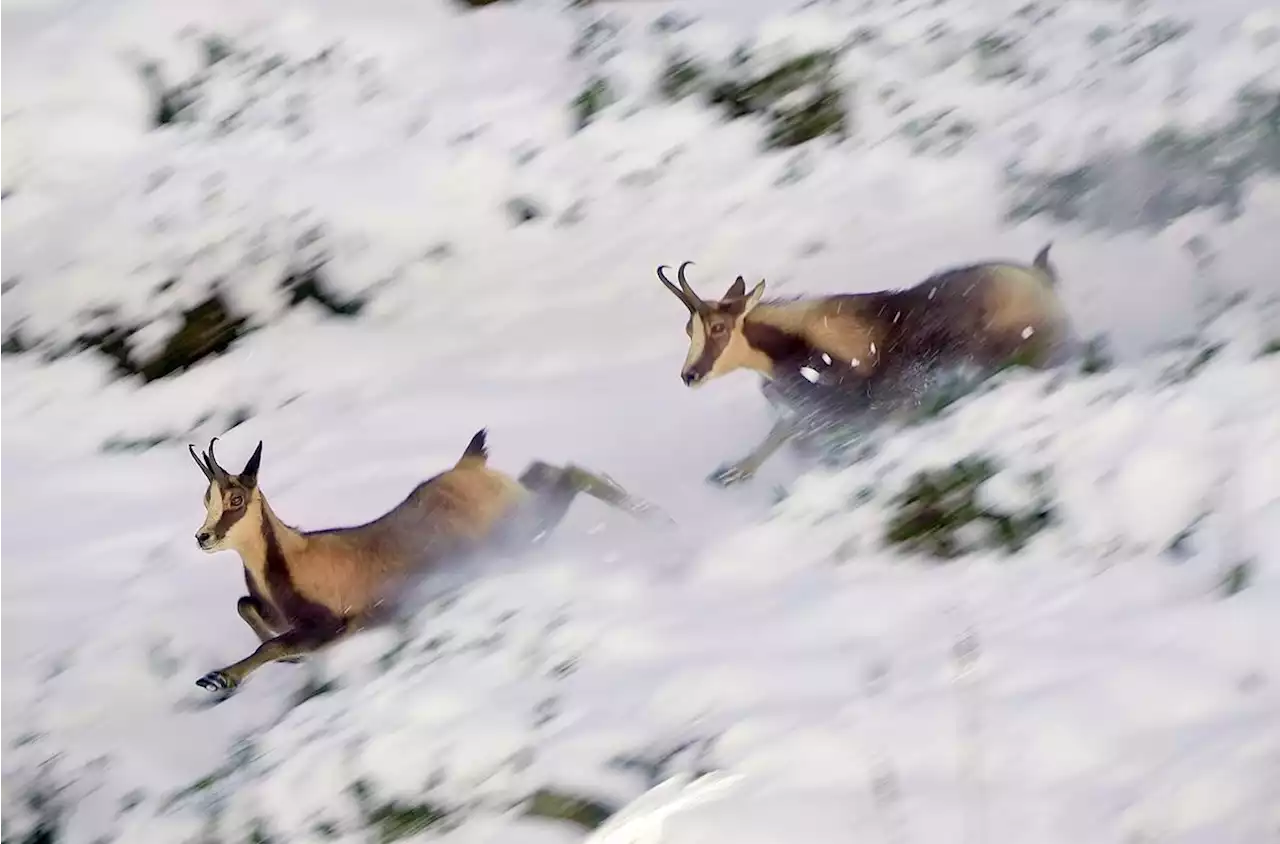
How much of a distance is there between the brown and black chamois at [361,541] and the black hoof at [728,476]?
5 cm

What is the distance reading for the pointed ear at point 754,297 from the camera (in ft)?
2.88

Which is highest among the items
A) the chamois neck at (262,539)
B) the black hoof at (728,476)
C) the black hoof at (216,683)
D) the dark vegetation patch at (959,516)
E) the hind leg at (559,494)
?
the chamois neck at (262,539)

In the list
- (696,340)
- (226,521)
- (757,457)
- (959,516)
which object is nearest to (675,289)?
(696,340)

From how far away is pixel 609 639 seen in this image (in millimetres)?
777

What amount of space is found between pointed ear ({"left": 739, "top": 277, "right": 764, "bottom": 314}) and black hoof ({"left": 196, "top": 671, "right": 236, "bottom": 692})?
1.54 ft

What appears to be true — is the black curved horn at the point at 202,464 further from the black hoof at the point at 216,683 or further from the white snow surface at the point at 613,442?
the black hoof at the point at 216,683

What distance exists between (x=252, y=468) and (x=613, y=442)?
28 cm

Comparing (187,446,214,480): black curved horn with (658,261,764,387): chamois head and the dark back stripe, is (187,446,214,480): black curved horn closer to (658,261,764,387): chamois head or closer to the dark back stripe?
the dark back stripe

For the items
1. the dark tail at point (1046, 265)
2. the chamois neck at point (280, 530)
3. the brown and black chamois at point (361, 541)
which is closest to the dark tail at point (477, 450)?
the brown and black chamois at point (361, 541)

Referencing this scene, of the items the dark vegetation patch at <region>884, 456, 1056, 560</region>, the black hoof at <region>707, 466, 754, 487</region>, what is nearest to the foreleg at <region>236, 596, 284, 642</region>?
the black hoof at <region>707, 466, 754, 487</region>

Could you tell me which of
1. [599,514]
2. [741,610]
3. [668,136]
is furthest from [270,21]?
[741,610]

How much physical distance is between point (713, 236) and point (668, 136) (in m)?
0.11

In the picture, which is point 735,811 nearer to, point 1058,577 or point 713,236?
point 1058,577

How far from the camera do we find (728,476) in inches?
33.0
